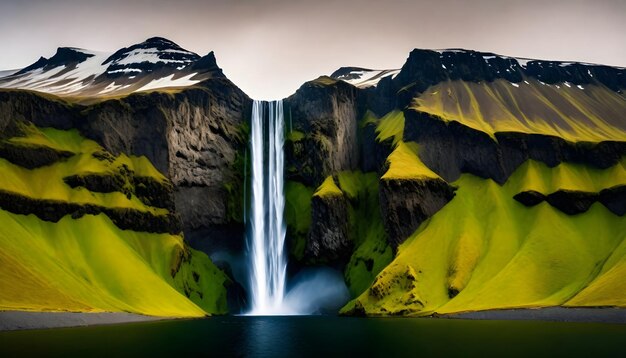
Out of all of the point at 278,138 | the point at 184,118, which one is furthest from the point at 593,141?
the point at 184,118

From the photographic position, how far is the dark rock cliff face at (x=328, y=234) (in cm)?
15150

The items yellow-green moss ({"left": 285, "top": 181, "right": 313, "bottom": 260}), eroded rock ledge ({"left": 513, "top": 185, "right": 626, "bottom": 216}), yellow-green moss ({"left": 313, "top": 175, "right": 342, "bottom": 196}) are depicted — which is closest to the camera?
eroded rock ledge ({"left": 513, "top": 185, "right": 626, "bottom": 216})

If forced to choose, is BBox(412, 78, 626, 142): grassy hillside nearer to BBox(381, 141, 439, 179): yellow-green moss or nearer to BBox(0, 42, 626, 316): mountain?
BBox(0, 42, 626, 316): mountain

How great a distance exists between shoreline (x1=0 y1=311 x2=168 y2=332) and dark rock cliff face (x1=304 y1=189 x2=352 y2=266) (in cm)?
5880

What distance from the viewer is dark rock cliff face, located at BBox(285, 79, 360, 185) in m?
172

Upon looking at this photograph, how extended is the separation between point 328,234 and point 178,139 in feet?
172

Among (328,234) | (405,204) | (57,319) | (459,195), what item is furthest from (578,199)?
(57,319)

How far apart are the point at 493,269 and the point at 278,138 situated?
81071mm

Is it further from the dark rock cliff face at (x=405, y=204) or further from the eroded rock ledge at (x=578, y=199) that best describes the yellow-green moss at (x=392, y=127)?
the eroded rock ledge at (x=578, y=199)

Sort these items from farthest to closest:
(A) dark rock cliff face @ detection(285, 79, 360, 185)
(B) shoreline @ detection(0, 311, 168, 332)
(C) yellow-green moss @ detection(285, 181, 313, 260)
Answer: (A) dark rock cliff face @ detection(285, 79, 360, 185) < (C) yellow-green moss @ detection(285, 181, 313, 260) < (B) shoreline @ detection(0, 311, 168, 332)

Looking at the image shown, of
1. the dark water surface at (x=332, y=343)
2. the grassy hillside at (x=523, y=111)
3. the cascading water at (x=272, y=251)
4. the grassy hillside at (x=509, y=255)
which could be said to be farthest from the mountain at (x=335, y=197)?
the dark water surface at (x=332, y=343)

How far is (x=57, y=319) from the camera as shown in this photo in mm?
83250

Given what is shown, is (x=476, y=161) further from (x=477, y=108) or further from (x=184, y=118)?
(x=184, y=118)

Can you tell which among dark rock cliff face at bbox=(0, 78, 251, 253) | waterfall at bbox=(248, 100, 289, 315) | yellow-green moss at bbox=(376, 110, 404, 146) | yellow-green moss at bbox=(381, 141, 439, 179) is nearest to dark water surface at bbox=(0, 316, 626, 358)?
waterfall at bbox=(248, 100, 289, 315)
